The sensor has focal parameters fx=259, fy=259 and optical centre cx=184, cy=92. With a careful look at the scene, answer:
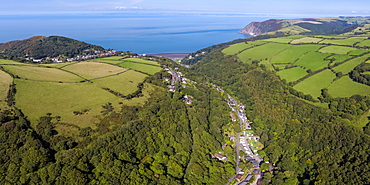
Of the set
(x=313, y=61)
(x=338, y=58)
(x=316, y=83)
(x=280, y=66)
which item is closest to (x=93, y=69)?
(x=280, y=66)

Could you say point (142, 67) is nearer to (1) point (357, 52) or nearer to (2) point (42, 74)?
(2) point (42, 74)

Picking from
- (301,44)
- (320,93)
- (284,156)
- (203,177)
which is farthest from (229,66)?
(203,177)

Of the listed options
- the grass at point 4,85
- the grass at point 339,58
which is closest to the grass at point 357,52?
the grass at point 339,58

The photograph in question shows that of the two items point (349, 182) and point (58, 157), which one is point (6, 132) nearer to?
point (58, 157)

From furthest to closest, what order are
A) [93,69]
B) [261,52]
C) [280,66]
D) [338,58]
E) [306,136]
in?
[261,52] → [280,66] → [338,58] → [93,69] → [306,136]

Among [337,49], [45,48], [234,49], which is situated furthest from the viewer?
[234,49]

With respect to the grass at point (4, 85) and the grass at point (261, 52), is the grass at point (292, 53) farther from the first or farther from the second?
the grass at point (4, 85)

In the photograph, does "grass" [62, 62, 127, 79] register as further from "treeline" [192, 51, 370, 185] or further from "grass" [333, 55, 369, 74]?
"grass" [333, 55, 369, 74]
